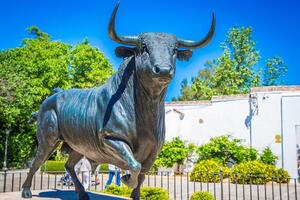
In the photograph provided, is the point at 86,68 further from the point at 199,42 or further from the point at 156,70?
Result: the point at 156,70

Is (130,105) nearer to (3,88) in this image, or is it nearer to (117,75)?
(117,75)

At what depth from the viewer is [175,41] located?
3596 millimetres

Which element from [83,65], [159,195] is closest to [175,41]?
[159,195]

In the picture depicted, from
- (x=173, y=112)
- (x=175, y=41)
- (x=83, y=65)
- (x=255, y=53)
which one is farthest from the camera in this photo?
(x=255, y=53)

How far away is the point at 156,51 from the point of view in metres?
3.32

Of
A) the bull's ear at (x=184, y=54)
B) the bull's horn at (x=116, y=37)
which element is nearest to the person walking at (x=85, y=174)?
the bull's ear at (x=184, y=54)

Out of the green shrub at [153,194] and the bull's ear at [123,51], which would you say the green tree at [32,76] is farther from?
the bull's ear at [123,51]

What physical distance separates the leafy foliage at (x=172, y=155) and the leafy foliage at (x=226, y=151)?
1.12 metres

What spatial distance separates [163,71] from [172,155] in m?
17.9

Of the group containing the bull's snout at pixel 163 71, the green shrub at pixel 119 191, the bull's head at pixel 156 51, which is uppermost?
the bull's head at pixel 156 51

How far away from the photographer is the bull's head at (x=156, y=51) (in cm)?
316

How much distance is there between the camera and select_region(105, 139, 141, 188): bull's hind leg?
11.1 feet

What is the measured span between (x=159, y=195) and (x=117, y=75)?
5.12 metres

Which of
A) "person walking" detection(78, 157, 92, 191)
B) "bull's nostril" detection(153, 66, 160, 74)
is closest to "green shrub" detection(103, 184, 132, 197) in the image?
"person walking" detection(78, 157, 92, 191)
